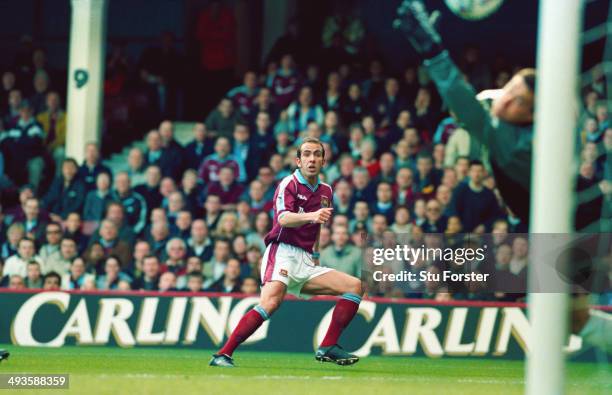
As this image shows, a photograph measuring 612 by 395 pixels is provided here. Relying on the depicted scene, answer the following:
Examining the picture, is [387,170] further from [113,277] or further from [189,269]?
[113,277]

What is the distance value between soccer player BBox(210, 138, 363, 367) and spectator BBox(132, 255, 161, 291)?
3.76 m

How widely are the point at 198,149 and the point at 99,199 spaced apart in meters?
1.39

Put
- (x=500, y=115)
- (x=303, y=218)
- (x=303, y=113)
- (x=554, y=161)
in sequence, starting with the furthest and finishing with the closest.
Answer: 1. (x=303, y=113)
2. (x=303, y=218)
3. (x=500, y=115)
4. (x=554, y=161)

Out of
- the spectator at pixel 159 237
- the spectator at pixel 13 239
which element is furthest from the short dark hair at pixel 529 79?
the spectator at pixel 13 239

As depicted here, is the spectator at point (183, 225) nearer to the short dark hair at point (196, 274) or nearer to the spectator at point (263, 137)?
the short dark hair at point (196, 274)

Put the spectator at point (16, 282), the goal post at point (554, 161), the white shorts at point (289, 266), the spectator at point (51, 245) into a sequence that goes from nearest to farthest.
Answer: the goal post at point (554, 161)
the white shorts at point (289, 266)
the spectator at point (16, 282)
the spectator at point (51, 245)

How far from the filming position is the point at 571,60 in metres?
5.25

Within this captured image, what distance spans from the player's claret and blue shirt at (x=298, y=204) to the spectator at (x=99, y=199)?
5.48 m

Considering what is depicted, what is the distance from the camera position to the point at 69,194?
47.7 feet

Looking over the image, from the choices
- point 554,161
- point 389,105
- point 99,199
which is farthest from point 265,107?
Answer: point 554,161

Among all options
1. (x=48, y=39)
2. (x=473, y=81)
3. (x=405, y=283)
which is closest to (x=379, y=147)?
(x=473, y=81)

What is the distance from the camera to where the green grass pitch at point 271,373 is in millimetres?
8086

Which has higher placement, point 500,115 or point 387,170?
point 500,115

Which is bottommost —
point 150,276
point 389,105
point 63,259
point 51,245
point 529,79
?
point 150,276
